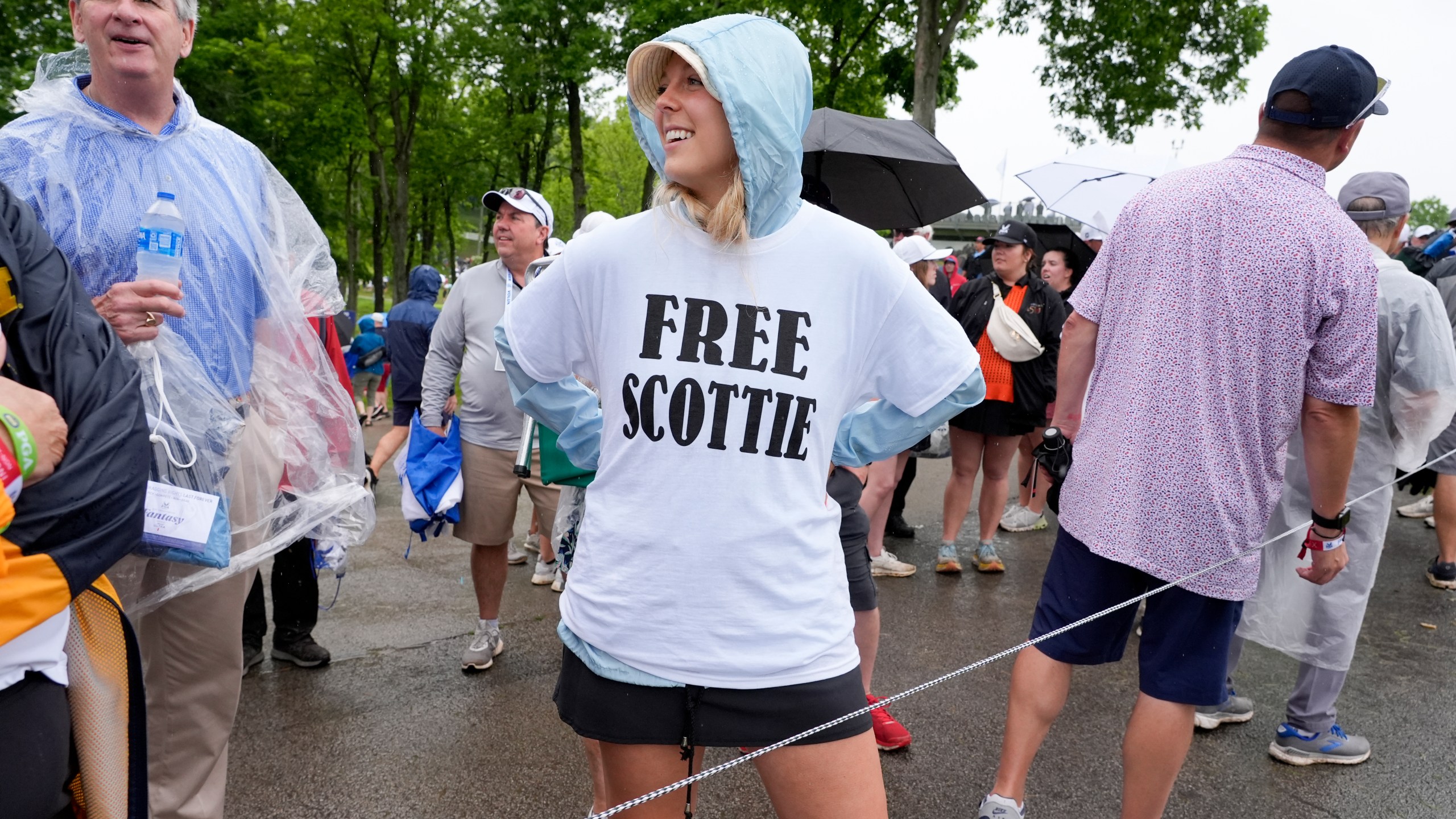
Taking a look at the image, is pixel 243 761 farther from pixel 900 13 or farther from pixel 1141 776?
pixel 900 13

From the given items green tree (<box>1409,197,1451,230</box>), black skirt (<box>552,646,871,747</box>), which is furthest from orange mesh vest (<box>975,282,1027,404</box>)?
→ green tree (<box>1409,197,1451,230</box>)

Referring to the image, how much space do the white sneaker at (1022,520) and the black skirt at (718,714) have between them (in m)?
5.69

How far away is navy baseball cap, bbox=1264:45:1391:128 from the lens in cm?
248

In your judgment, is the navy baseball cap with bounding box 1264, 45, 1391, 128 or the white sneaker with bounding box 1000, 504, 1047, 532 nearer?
the navy baseball cap with bounding box 1264, 45, 1391, 128

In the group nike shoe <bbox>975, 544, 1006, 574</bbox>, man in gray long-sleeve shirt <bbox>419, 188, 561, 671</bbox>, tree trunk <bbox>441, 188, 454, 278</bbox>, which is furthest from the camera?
tree trunk <bbox>441, 188, 454, 278</bbox>

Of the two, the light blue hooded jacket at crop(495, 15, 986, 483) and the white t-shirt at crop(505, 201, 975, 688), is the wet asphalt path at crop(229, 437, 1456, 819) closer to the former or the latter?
the white t-shirt at crop(505, 201, 975, 688)

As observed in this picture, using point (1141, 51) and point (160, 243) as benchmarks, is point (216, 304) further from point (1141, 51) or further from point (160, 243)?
point (1141, 51)

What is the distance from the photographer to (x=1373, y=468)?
12.1 ft

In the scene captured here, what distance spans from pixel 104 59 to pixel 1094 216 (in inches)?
288

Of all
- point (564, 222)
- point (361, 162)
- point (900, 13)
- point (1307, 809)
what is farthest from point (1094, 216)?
point (564, 222)

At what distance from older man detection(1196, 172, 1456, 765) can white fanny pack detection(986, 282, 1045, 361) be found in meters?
2.13

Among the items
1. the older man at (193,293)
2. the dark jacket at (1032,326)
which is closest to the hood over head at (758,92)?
the older man at (193,293)

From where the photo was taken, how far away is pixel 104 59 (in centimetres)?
229

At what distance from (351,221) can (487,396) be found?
27625 mm
